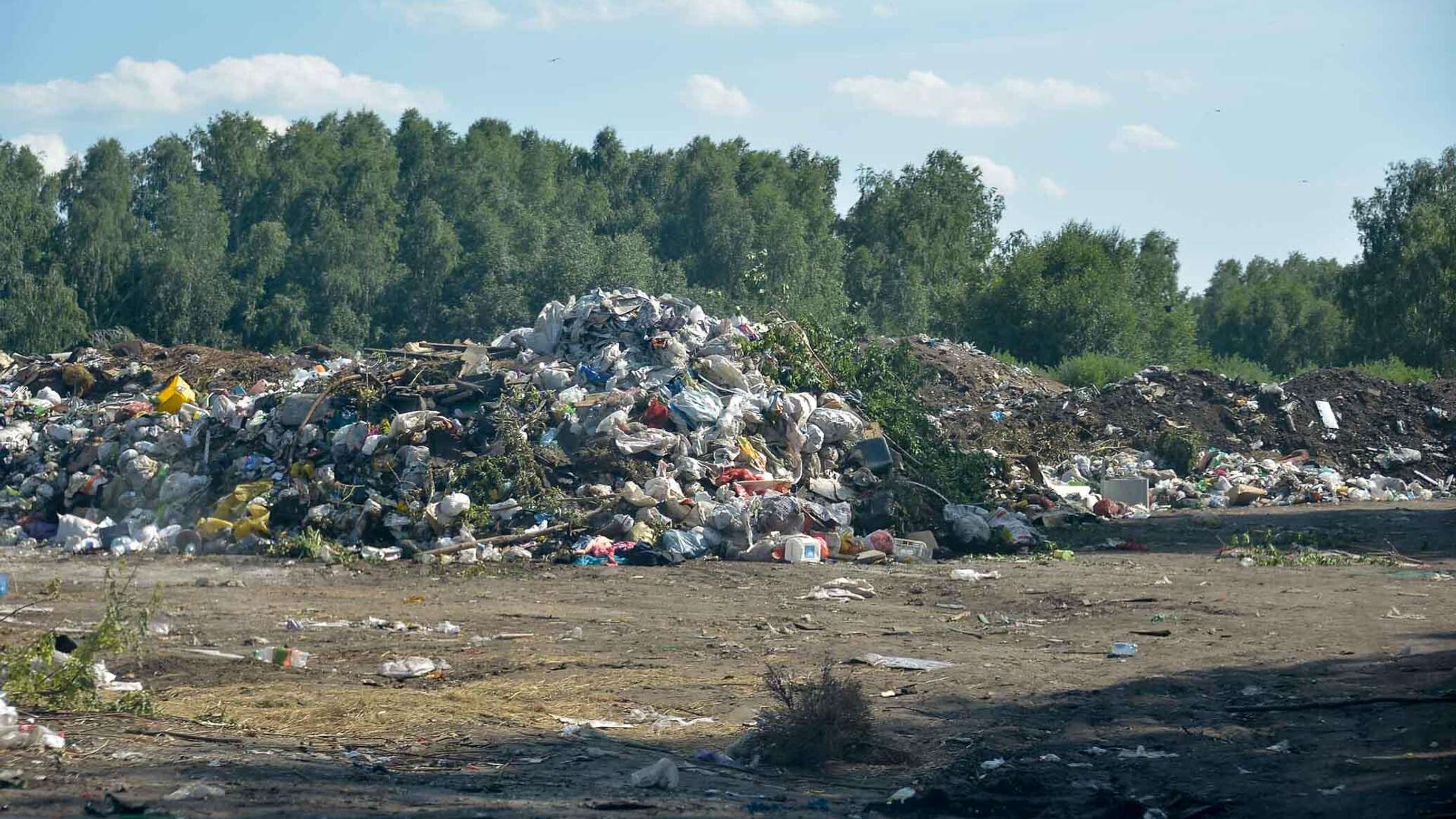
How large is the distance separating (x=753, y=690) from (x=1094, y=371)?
66.4ft

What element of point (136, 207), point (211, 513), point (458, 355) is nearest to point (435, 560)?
point (211, 513)

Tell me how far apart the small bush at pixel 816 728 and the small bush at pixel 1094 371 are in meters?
20.5

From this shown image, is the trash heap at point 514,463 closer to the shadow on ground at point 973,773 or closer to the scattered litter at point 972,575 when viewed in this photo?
the scattered litter at point 972,575

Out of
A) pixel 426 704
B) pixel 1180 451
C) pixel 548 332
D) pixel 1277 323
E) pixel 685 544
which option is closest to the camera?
pixel 426 704

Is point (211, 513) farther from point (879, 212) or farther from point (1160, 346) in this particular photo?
point (879, 212)

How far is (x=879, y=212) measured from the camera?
4856 cm

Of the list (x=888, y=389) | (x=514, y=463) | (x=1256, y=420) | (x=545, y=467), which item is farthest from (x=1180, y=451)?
(x=514, y=463)

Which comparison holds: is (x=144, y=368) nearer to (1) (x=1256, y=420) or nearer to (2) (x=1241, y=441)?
(2) (x=1241, y=441)

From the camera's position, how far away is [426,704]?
577 cm

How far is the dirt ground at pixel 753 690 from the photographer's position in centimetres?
438

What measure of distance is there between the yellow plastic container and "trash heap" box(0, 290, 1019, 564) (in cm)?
3

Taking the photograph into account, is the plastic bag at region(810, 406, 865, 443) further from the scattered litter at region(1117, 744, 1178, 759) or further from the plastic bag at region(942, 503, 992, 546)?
the scattered litter at region(1117, 744, 1178, 759)

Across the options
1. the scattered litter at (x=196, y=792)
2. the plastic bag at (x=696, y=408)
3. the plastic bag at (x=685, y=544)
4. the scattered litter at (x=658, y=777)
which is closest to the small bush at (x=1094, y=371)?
the plastic bag at (x=696, y=408)

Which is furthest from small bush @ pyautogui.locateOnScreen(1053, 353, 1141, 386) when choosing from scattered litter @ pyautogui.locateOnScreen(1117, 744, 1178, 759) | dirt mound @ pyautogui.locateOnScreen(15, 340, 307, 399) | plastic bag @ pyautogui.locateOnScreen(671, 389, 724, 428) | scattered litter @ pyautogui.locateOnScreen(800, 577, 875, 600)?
scattered litter @ pyautogui.locateOnScreen(1117, 744, 1178, 759)
